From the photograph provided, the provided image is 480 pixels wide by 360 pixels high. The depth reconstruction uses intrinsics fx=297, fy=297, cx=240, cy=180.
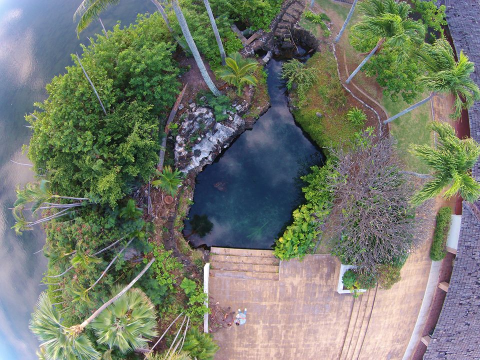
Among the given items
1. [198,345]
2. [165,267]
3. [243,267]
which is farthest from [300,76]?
[198,345]

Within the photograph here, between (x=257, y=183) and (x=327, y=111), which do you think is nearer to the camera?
(x=327, y=111)

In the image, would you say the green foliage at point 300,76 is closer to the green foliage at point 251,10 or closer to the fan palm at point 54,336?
the green foliage at point 251,10

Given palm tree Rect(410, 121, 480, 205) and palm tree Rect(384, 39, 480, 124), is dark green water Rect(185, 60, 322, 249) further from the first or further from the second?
palm tree Rect(384, 39, 480, 124)

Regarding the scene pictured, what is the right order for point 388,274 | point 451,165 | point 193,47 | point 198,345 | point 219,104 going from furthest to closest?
point 219,104 → point 388,274 → point 198,345 → point 193,47 → point 451,165

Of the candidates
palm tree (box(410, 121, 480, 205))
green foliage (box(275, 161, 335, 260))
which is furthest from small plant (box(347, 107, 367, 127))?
palm tree (box(410, 121, 480, 205))

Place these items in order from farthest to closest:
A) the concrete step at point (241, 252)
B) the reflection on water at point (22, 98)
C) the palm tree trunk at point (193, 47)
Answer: the reflection on water at point (22, 98) < the concrete step at point (241, 252) < the palm tree trunk at point (193, 47)

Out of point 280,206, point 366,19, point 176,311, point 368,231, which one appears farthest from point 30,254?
point 366,19

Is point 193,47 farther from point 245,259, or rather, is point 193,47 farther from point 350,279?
point 350,279

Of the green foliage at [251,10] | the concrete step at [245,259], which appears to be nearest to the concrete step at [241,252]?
the concrete step at [245,259]
